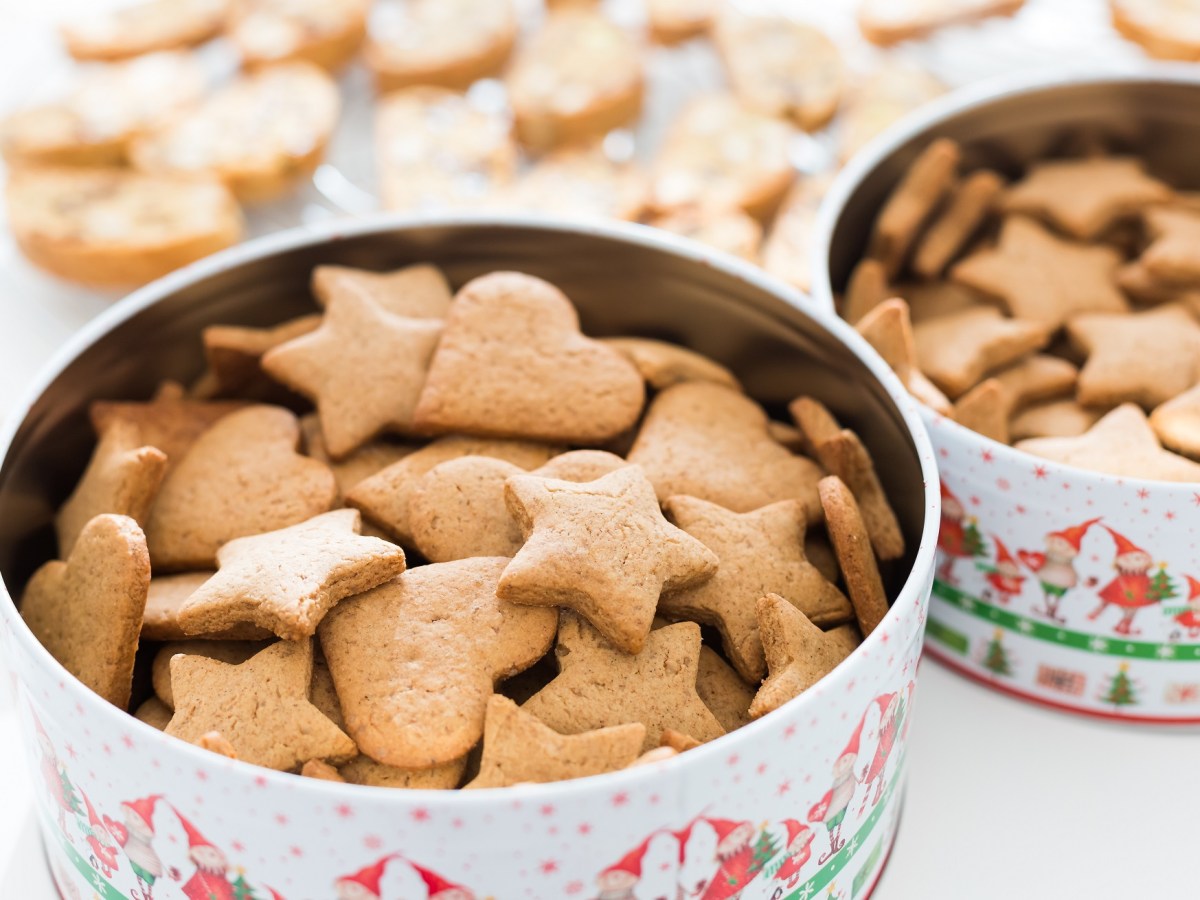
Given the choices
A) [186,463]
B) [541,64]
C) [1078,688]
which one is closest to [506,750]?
[186,463]

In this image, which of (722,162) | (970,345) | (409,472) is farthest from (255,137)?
(970,345)

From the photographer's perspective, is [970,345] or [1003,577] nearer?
[1003,577]

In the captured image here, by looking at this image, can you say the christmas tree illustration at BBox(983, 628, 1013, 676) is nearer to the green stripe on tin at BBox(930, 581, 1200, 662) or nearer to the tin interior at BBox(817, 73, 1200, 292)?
the green stripe on tin at BBox(930, 581, 1200, 662)

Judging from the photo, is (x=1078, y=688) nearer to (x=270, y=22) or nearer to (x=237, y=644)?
(x=237, y=644)

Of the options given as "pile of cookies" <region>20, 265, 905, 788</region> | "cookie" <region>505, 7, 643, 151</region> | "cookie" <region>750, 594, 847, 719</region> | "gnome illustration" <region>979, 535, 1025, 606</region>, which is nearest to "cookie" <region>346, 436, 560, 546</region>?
"pile of cookies" <region>20, 265, 905, 788</region>

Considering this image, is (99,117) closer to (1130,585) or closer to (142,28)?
(142,28)

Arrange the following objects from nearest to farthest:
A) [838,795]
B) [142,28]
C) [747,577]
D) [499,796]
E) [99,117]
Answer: [499,796], [838,795], [747,577], [99,117], [142,28]

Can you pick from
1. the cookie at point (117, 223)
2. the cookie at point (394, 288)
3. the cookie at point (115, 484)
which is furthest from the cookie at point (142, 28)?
the cookie at point (115, 484)
